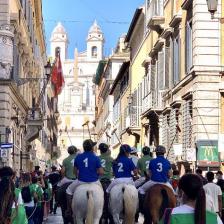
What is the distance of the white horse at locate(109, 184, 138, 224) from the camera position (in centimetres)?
1585

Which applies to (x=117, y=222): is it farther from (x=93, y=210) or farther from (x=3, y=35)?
(x=3, y=35)

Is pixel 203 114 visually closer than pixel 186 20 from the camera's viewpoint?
Yes

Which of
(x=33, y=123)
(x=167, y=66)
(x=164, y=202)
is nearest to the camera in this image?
(x=164, y=202)

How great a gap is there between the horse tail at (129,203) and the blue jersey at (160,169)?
717mm

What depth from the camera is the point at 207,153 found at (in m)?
29.2

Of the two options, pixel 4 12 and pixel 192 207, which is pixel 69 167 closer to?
pixel 192 207

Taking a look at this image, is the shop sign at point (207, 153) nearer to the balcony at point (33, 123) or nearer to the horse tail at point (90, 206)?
the horse tail at point (90, 206)

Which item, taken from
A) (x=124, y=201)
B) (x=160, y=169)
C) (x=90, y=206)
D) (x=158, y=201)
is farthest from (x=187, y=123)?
(x=158, y=201)

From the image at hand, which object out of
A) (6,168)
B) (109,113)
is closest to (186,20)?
(6,168)

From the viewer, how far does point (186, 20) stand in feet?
107

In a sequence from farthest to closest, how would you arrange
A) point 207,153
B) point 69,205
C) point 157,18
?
point 157,18 < point 207,153 < point 69,205

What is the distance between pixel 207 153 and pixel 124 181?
13357 mm

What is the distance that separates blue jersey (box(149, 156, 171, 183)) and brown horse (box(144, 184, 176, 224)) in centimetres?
114

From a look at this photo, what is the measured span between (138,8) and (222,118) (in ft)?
89.3
